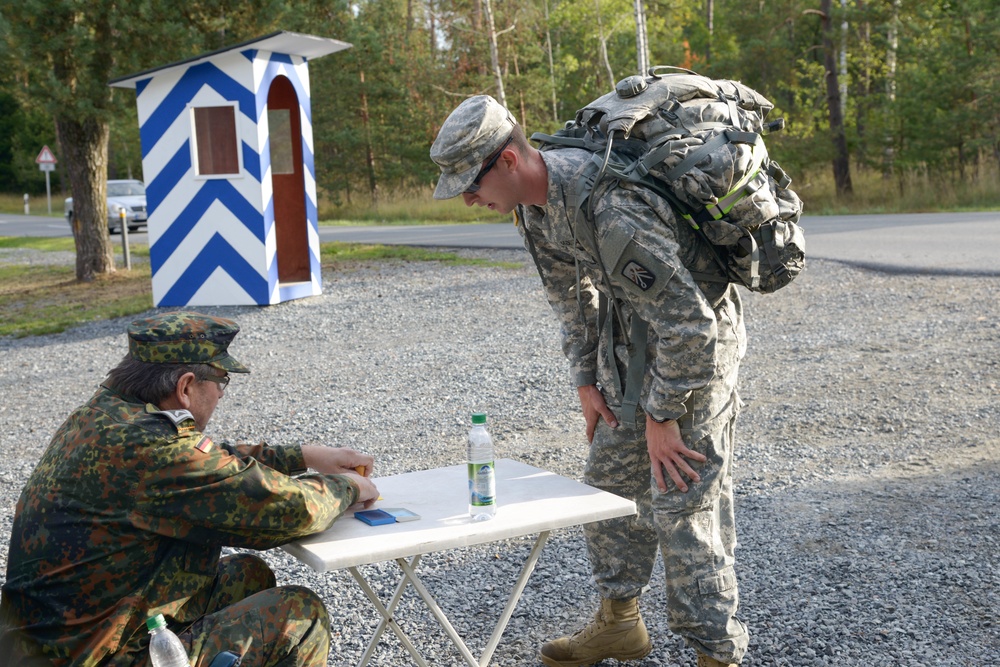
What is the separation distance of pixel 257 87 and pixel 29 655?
9.62 metres

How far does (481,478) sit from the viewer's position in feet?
9.50

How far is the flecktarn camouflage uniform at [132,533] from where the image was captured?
251 cm

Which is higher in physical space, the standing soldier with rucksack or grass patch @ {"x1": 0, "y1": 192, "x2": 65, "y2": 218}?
grass patch @ {"x1": 0, "y1": 192, "x2": 65, "y2": 218}

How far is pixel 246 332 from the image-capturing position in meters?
10.4

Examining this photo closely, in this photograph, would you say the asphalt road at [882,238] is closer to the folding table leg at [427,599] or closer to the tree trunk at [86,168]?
the tree trunk at [86,168]

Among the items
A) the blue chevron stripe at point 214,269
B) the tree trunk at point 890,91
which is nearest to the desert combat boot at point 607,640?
the blue chevron stripe at point 214,269

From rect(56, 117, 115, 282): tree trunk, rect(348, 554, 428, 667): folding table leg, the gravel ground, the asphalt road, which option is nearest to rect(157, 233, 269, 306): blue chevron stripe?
the gravel ground

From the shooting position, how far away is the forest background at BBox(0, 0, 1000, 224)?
43.6ft

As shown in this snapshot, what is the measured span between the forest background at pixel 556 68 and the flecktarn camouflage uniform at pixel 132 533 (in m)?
11.6

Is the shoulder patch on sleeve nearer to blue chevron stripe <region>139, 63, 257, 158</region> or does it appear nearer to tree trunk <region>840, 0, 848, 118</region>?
blue chevron stripe <region>139, 63, 257, 158</region>

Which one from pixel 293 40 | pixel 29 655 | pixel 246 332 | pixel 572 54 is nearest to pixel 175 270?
pixel 246 332

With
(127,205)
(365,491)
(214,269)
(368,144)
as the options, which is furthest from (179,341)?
(368,144)

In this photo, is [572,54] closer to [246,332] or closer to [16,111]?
[246,332]

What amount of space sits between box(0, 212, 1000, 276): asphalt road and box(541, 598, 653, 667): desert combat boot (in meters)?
9.00
